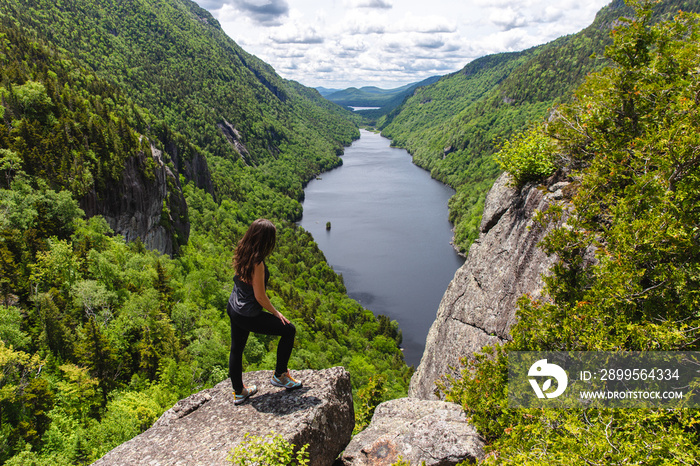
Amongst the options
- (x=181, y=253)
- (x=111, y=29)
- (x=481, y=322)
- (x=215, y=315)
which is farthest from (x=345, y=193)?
(x=481, y=322)

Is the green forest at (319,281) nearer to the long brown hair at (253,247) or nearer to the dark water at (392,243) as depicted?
the long brown hair at (253,247)

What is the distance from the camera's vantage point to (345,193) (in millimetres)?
159625

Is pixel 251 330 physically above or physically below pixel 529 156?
below

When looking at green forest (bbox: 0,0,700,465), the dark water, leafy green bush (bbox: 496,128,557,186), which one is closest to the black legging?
green forest (bbox: 0,0,700,465)

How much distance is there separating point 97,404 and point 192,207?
290 feet

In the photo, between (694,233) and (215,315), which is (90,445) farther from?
(215,315)

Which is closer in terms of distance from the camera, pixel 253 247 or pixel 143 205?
pixel 253 247

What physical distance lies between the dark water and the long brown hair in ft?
216

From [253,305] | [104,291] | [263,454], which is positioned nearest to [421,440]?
[263,454]

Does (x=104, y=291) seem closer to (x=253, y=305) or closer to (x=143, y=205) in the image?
(x=253, y=305)

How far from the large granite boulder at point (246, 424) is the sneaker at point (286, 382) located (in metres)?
0.14

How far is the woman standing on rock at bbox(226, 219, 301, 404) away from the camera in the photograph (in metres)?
6.30

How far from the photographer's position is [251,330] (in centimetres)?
695

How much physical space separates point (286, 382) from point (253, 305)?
2035 millimetres
